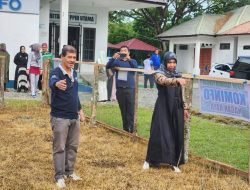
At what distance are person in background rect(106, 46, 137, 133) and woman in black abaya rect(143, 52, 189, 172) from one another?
2.27m

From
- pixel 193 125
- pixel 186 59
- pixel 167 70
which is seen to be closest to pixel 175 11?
pixel 186 59

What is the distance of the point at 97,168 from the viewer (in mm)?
6820

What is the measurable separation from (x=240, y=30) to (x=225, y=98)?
2494cm

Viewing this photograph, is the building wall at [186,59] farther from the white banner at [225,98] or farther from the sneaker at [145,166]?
the sneaker at [145,166]

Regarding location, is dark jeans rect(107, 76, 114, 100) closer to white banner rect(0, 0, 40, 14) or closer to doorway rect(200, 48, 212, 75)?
white banner rect(0, 0, 40, 14)

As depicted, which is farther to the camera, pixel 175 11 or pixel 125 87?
pixel 175 11

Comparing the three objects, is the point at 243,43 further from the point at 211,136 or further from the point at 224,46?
the point at 211,136

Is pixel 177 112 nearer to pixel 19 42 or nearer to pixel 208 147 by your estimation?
pixel 208 147

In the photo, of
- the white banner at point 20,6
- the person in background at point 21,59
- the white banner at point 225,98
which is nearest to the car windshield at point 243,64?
the white banner at point 20,6

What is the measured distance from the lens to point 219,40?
33.2 m

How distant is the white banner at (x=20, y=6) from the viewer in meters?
17.9

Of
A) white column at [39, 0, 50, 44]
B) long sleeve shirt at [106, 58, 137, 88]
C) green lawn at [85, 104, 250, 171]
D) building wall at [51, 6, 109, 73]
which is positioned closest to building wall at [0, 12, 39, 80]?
white column at [39, 0, 50, 44]

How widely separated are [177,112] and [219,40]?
2724cm

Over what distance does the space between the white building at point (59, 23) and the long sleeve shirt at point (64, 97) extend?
501 inches
